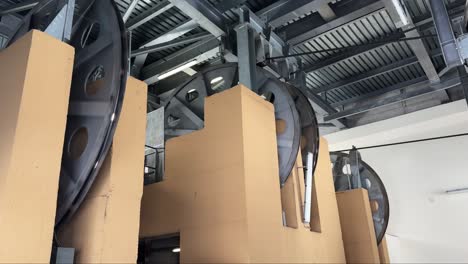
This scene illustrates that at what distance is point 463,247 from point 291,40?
6.00m

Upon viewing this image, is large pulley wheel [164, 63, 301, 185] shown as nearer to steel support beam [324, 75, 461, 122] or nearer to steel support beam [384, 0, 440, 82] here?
steel support beam [384, 0, 440, 82]

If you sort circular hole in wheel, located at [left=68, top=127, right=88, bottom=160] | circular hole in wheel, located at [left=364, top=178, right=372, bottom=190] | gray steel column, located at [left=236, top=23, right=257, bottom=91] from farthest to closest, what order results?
circular hole in wheel, located at [left=364, top=178, right=372, bottom=190]
gray steel column, located at [left=236, top=23, right=257, bottom=91]
circular hole in wheel, located at [left=68, top=127, right=88, bottom=160]

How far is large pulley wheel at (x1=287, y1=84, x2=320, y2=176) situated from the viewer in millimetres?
5344

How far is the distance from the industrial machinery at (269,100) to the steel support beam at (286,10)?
2.35ft

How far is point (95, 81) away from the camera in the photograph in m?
2.93

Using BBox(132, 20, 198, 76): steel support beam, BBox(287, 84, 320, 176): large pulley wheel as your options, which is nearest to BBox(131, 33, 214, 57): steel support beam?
BBox(132, 20, 198, 76): steel support beam

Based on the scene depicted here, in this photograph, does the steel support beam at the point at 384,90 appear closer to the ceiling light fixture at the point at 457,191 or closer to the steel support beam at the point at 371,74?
the steel support beam at the point at 371,74

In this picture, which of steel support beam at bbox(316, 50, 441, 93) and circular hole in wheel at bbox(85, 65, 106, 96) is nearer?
circular hole in wheel at bbox(85, 65, 106, 96)

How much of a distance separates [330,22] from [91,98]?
395 cm

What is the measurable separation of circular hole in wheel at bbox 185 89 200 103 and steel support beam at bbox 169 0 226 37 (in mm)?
776

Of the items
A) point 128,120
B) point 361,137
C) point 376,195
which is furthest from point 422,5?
point 128,120

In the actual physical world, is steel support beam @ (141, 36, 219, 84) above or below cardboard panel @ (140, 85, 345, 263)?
above

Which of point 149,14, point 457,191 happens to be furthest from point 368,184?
point 149,14

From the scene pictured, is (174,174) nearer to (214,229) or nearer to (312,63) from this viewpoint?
(214,229)
